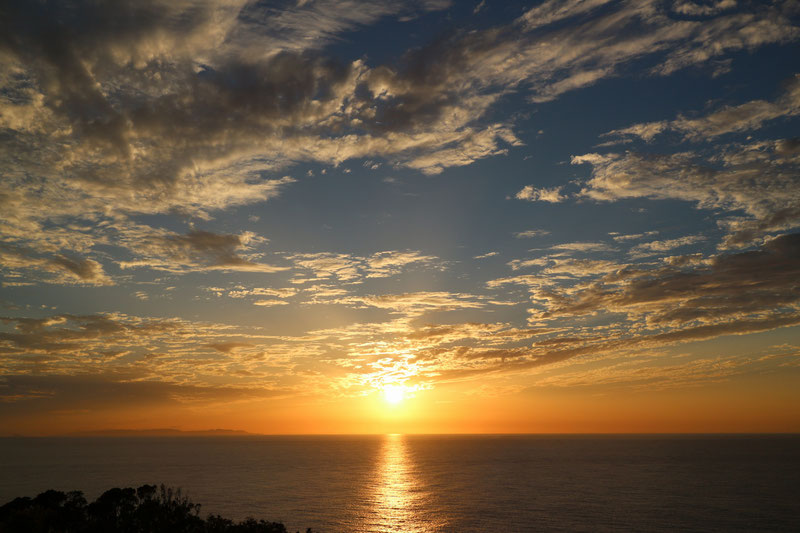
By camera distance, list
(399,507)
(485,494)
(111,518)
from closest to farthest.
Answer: (111,518) → (399,507) → (485,494)

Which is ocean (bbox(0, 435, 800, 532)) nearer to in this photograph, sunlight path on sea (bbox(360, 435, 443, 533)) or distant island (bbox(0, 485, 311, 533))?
sunlight path on sea (bbox(360, 435, 443, 533))

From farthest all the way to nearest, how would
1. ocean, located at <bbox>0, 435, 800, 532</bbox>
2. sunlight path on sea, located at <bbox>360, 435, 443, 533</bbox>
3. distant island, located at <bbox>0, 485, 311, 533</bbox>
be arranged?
ocean, located at <bbox>0, 435, 800, 532</bbox>, sunlight path on sea, located at <bbox>360, 435, 443, 533</bbox>, distant island, located at <bbox>0, 485, 311, 533</bbox>

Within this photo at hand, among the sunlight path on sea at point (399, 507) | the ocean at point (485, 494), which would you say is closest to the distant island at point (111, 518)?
the ocean at point (485, 494)

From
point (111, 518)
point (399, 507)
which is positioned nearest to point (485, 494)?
point (399, 507)

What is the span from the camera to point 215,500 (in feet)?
378

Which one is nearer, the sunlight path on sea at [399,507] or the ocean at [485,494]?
the sunlight path on sea at [399,507]

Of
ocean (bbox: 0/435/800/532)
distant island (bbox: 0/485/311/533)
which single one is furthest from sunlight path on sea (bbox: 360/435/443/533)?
distant island (bbox: 0/485/311/533)

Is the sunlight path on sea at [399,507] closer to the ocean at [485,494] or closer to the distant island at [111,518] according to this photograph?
the ocean at [485,494]

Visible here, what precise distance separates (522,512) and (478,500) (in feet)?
58.7

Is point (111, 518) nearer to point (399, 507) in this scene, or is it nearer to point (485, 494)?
point (399, 507)

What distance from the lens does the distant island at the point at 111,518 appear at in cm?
4759

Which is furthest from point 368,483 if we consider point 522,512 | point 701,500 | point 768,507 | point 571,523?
point 768,507

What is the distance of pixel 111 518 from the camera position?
2247 inches

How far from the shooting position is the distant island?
47.6 m
